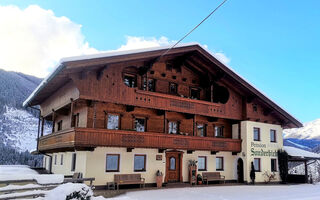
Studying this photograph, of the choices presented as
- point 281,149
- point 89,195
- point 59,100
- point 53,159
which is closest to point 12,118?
point 53,159

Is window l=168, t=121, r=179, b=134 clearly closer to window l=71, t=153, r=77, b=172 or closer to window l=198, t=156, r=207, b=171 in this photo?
window l=198, t=156, r=207, b=171

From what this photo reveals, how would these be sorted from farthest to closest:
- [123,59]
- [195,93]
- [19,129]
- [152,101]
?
[19,129]
[195,93]
[152,101]
[123,59]

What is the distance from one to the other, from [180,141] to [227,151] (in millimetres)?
4963

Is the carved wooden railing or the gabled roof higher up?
the gabled roof

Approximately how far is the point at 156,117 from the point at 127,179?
4.71m

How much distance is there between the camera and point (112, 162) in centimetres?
1809

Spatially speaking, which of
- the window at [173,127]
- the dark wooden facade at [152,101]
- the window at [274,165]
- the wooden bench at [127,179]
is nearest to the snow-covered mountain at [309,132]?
the window at [274,165]

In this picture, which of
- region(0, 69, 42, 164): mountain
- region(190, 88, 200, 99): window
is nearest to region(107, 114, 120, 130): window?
region(190, 88, 200, 99): window

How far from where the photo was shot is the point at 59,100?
786 inches

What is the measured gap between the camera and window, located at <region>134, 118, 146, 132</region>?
19.7 meters

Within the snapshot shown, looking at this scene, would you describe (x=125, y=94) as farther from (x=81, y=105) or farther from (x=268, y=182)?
(x=268, y=182)

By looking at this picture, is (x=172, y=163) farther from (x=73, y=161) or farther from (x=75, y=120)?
(x=75, y=120)

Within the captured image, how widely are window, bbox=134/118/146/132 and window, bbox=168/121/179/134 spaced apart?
7.15ft

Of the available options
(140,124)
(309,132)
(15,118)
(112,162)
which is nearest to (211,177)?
(140,124)
